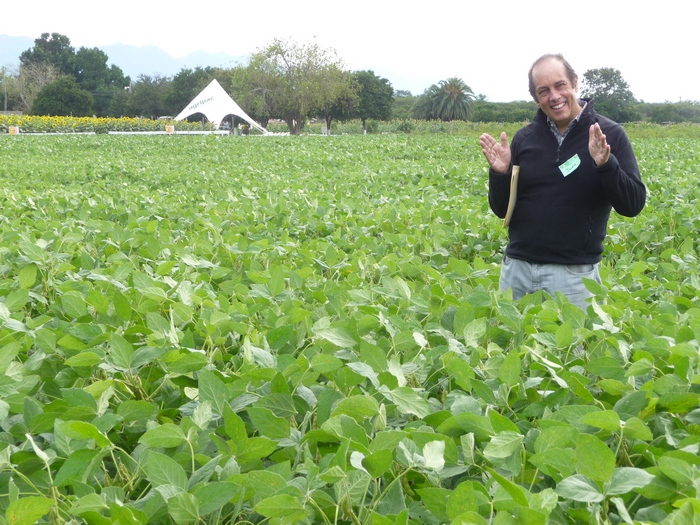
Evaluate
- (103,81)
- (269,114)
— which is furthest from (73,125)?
(103,81)

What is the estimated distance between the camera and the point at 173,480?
1.02 m

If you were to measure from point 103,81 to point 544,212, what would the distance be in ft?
320

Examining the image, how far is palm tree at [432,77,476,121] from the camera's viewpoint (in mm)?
66875

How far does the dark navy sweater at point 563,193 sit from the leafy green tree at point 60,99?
67728 mm

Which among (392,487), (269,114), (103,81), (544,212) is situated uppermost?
(103,81)

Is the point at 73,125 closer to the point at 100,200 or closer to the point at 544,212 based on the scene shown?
the point at 100,200

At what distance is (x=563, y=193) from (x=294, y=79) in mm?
52217

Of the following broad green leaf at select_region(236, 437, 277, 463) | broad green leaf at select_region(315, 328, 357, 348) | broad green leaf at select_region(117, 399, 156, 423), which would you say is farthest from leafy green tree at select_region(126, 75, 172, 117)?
broad green leaf at select_region(236, 437, 277, 463)

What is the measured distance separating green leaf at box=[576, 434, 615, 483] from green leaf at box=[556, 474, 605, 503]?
2cm

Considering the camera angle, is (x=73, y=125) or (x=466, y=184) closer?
(x=466, y=184)

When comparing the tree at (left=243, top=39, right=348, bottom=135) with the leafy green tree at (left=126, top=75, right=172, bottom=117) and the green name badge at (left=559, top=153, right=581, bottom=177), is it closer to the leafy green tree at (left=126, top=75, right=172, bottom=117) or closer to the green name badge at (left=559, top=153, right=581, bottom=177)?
the leafy green tree at (left=126, top=75, right=172, bottom=117)

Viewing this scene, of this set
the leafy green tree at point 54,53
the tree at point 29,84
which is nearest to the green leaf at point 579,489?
the tree at point 29,84

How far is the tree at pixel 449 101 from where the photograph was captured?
66.9 metres

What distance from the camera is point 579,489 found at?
0.97m
